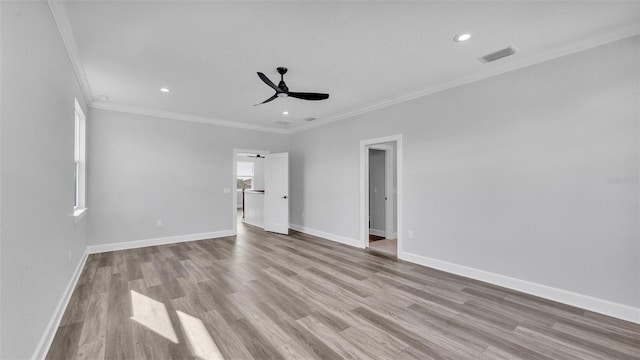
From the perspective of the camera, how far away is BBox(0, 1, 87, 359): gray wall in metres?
1.39

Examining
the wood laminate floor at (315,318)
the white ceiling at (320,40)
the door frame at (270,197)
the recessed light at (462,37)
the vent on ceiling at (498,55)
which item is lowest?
the wood laminate floor at (315,318)

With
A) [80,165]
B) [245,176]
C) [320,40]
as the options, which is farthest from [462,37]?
[245,176]

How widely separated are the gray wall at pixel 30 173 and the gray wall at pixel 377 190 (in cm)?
547

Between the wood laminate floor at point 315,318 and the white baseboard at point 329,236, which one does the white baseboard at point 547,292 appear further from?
the white baseboard at point 329,236

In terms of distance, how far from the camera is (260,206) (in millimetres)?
7438

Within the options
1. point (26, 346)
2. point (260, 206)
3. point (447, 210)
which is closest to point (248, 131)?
point (260, 206)

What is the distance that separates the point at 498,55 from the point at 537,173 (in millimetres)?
1382

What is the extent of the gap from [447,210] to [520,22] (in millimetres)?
2322

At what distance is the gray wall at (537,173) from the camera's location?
2.52m

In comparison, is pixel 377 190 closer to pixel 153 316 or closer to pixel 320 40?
pixel 320 40

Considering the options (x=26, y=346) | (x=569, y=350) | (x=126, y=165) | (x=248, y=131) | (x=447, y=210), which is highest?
(x=248, y=131)

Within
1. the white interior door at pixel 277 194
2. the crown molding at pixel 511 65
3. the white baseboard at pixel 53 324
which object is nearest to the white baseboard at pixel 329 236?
the white interior door at pixel 277 194

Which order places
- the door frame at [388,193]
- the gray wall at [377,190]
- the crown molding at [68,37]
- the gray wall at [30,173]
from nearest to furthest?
the gray wall at [30,173]
the crown molding at [68,37]
the door frame at [388,193]
the gray wall at [377,190]

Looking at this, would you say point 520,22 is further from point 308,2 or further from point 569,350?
point 569,350
